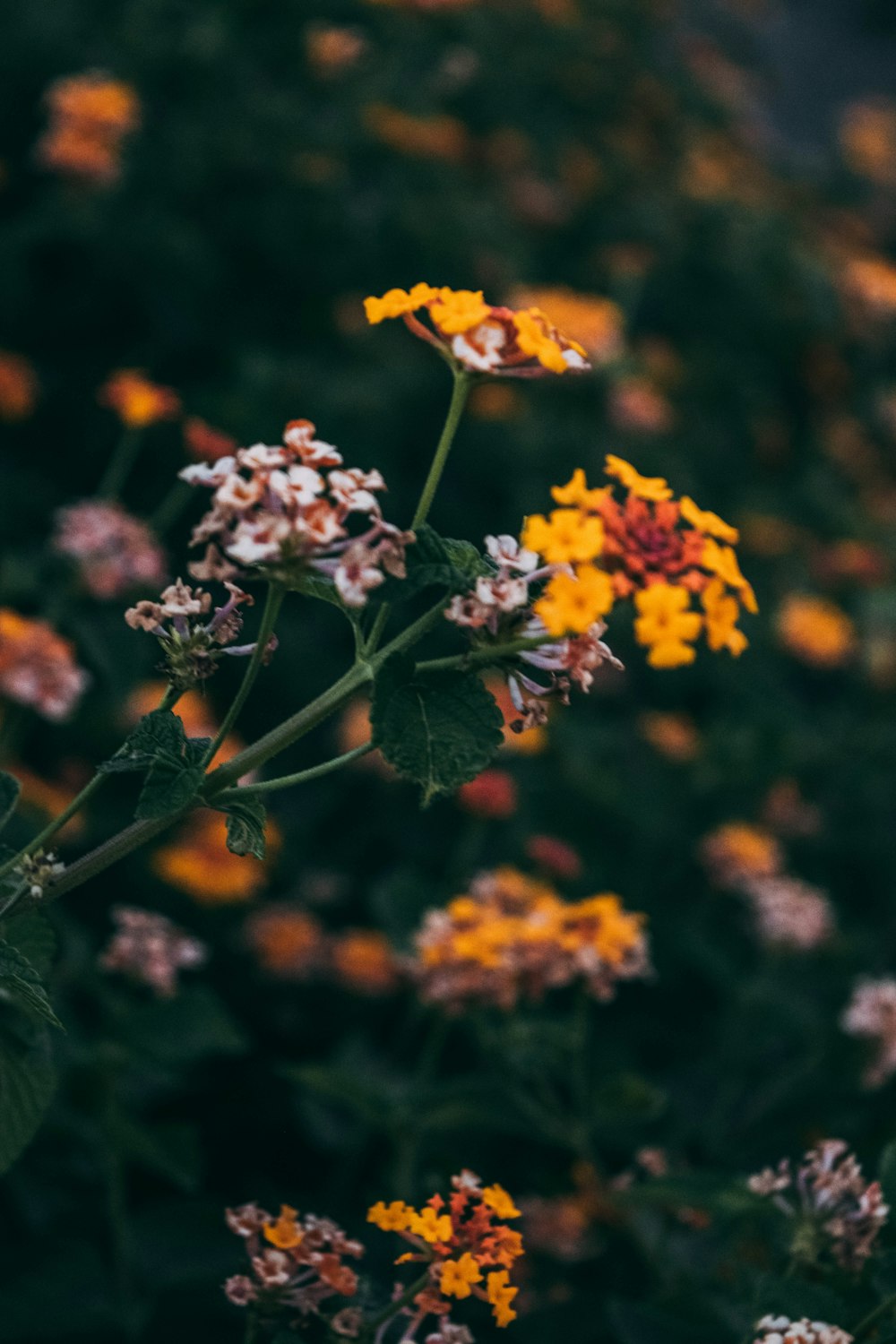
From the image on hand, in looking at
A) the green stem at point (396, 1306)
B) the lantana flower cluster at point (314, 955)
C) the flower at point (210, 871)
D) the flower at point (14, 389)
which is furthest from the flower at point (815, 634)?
the green stem at point (396, 1306)

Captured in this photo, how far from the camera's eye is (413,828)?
271 cm

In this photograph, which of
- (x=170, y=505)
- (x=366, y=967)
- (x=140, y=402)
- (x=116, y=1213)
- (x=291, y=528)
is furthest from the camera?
(x=170, y=505)

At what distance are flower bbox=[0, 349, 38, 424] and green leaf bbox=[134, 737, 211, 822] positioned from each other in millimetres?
1722

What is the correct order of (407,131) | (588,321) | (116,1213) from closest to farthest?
(116,1213)
(588,321)
(407,131)

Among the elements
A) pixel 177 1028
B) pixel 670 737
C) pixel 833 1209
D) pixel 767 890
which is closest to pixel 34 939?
pixel 177 1028

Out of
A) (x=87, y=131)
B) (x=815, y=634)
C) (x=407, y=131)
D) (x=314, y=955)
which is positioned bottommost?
(x=314, y=955)

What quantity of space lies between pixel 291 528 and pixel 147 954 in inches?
38.5

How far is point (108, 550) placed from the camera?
6.56 feet

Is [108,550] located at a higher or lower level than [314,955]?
higher

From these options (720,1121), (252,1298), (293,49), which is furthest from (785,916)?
(293,49)

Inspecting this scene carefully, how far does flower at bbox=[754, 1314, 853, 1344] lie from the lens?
1111 millimetres

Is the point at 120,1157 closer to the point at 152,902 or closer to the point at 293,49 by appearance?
the point at 152,902

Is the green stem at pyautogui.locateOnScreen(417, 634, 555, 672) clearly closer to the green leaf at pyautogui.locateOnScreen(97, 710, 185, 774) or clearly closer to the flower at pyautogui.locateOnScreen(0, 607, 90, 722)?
the green leaf at pyautogui.locateOnScreen(97, 710, 185, 774)

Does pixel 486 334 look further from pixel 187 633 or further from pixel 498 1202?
pixel 498 1202
